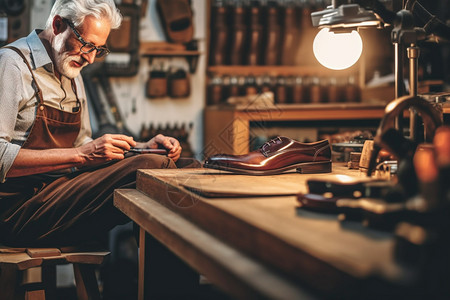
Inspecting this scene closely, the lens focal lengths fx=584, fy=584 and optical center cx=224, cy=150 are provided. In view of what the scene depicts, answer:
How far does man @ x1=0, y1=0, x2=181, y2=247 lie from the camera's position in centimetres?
258

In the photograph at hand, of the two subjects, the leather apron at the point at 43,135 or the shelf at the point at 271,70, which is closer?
the leather apron at the point at 43,135

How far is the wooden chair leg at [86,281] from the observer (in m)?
2.63

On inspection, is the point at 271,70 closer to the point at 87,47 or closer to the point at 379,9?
the point at 87,47

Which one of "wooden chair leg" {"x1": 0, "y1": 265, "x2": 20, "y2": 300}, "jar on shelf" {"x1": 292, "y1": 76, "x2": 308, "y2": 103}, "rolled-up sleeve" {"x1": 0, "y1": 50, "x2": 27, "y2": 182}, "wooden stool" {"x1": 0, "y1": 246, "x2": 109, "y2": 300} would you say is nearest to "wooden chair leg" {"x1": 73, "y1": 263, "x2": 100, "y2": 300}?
"wooden stool" {"x1": 0, "y1": 246, "x2": 109, "y2": 300}

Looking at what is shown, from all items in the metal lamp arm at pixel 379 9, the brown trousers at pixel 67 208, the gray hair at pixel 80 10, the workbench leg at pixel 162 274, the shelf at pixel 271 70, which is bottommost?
the workbench leg at pixel 162 274

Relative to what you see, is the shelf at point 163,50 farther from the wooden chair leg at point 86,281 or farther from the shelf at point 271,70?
the wooden chair leg at point 86,281

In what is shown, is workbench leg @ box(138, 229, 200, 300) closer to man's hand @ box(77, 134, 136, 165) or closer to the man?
the man

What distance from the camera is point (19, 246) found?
2.59 m

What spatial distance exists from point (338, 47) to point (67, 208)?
53.7 inches

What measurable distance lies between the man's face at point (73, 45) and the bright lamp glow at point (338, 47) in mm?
1185

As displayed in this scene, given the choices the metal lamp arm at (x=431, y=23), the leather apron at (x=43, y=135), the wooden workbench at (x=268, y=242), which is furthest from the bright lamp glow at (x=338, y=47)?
the leather apron at (x=43, y=135)

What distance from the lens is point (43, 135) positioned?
9.30 feet

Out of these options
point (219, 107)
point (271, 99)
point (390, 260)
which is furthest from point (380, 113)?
point (390, 260)

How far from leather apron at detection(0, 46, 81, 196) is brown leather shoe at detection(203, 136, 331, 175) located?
99 cm
